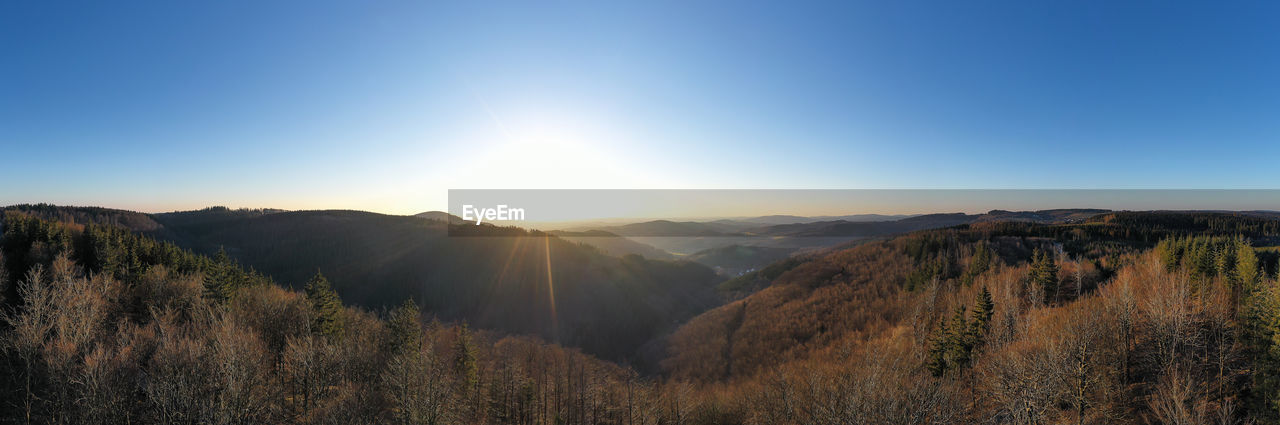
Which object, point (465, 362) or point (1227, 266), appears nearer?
point (465, 362)

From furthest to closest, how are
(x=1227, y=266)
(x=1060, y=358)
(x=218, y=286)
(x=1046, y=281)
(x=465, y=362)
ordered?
(x=1046, y=281) → (x=218, y=286) → (x=1227, y=266) → (x=465, y=362) → (x=1060, y=358)

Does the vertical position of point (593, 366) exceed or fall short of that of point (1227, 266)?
it falls short

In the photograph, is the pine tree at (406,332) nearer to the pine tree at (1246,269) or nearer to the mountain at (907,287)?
the mountain at (907,287)

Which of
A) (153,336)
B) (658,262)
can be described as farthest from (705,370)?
(658,262)

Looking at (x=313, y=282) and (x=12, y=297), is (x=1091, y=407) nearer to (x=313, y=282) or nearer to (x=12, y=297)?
(x=313, y=282)

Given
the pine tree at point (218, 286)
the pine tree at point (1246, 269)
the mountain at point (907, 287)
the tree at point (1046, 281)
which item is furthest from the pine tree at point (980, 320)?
the pine tree at point (218, 286)

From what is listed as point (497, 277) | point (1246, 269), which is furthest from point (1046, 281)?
point (497, 277)

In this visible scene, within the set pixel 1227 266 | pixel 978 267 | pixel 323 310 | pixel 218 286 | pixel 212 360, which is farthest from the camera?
pixel 978 267

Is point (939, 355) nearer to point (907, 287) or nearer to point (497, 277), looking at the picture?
point (907, 287)
